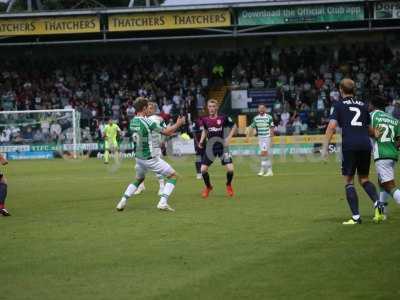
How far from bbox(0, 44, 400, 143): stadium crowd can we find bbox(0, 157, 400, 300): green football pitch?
72.2 feet

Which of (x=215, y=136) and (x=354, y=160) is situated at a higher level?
(x=215, y=136)

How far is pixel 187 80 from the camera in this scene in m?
46.4

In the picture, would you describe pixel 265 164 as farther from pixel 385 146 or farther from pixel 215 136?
pixel 385 146

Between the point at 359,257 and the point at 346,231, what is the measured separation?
7.12ft

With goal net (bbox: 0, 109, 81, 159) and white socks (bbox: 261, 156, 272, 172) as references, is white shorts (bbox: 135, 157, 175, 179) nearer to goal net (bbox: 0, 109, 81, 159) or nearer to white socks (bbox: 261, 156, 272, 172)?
white socks (bbox: 261, 156, 272, 172)

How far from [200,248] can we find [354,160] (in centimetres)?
303

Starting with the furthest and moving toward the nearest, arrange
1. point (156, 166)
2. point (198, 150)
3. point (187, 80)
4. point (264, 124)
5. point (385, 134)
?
point (187, 80), point (264, 124), point (198, 150), point (156, 166), point (385, 134)

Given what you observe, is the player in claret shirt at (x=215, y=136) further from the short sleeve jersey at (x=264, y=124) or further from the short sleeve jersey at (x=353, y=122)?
the short sleeve jersey at (x=264, y=124)

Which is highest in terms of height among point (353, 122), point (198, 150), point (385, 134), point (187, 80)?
point (187, 80)

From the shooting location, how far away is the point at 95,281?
29.8 feet

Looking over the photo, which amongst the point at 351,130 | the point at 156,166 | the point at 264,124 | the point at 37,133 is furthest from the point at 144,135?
the point at 37,133

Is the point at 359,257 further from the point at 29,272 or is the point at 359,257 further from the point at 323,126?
the point at 323,126

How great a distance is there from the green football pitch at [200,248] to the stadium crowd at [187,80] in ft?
72.2

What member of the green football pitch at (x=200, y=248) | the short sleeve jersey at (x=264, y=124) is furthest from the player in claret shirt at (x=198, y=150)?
the short sleeve jersey at (x=264, y=124)
